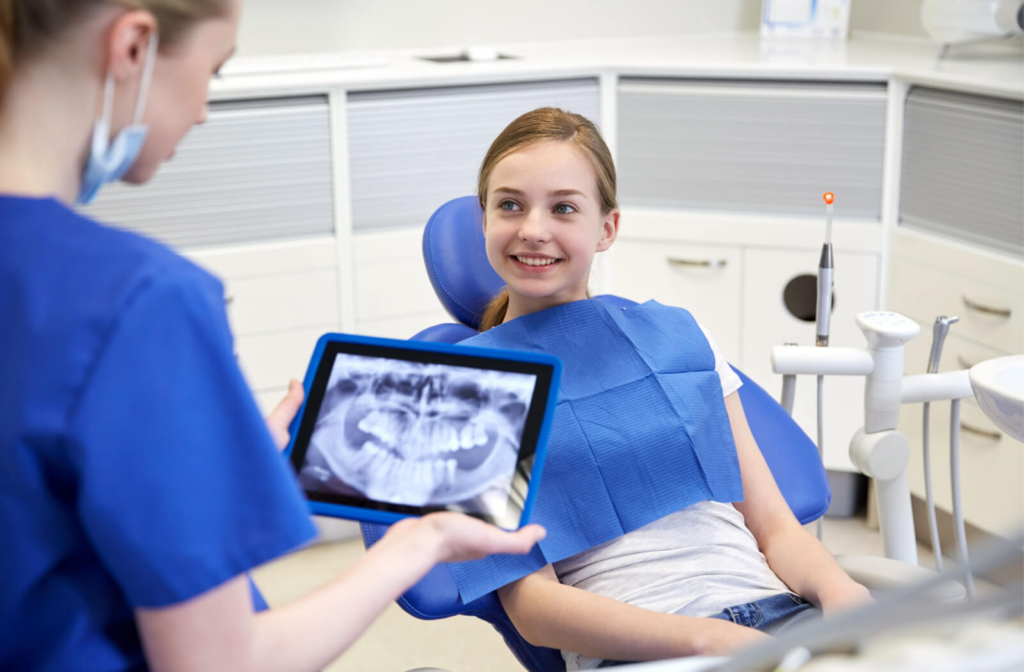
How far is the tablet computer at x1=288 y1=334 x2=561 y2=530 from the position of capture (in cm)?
93

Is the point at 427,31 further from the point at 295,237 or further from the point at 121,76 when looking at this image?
the point at 121,76

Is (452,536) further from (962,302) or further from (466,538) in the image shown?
(962,302)

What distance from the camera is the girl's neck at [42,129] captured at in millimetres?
622

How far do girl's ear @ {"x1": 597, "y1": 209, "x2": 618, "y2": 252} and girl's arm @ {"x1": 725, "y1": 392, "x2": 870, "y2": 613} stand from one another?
0.26 meters

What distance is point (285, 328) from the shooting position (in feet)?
8.02

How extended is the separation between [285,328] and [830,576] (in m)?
1.52

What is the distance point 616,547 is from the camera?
4.16 ft

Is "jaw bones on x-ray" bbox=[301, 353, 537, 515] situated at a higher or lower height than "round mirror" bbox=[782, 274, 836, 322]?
higher

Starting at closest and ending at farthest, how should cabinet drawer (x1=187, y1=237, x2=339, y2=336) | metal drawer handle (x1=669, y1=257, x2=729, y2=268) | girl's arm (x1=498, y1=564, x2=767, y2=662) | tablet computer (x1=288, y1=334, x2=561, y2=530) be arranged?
tablet computer (x1=288, y1=334, x2=561, y2=530), girl's arm (x1=498, y1=564, x2=767, y2=662), cabinet drawer (x1=187, y1=237, x2=339, y2=336), metal drawer handle (x1=669, y1=257, x2=729, y2=268)

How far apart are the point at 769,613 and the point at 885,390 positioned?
422 mm

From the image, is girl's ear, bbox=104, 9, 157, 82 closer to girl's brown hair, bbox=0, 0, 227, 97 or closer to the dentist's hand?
girl's brown hair, bbox=0, 0, 227, 97

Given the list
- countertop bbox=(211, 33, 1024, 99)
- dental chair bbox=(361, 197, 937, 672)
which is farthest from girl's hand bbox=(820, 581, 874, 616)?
countertop bbox=(211, 33, 1024, 99)

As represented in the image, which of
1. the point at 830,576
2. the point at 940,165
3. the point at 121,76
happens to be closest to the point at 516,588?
the point at 830,576

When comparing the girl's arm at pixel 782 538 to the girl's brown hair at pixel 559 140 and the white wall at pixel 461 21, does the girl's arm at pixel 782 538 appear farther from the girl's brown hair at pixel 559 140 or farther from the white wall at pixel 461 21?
the white wall at pixel 461 21
